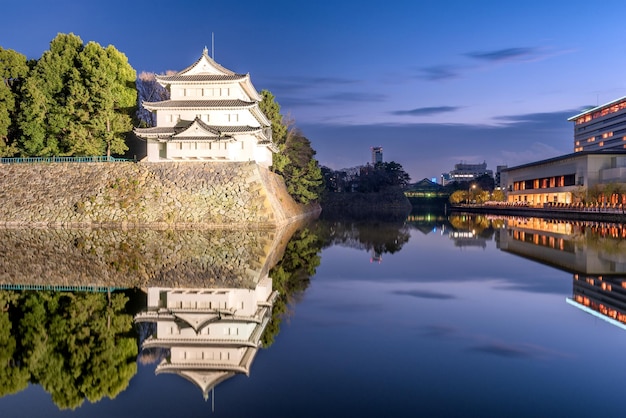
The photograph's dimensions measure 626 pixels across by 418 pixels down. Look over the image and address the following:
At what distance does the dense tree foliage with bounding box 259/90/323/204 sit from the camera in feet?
171

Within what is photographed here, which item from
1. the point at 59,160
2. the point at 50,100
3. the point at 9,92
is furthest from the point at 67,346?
the point at 9,92

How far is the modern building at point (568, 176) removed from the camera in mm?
57156

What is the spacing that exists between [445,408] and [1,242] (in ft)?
82.6

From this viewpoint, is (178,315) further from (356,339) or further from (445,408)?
(445,408)

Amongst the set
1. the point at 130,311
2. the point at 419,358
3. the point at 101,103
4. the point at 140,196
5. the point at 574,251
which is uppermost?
the point at 101,103

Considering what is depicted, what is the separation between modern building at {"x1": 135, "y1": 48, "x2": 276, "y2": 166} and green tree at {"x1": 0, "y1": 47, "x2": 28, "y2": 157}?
12.4 m

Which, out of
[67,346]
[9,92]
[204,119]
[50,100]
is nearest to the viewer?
[67,346]

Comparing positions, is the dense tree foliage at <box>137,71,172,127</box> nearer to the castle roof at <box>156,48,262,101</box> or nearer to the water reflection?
the castle roof at <box>156,48,262,101</box>

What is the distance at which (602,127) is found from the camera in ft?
359

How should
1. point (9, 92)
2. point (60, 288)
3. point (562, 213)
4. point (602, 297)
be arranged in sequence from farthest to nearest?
1. point (562, 213)
2. point (9, 92)
3. point (60, 288)
4. point (602, 297)

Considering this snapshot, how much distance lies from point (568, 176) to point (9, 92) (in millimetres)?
63004

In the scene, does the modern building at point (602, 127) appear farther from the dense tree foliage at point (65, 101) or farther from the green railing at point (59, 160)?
the green railing at point (59, 160)

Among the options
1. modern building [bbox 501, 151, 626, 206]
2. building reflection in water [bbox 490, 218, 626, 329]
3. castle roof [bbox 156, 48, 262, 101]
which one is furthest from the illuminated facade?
modern building [bbox 501, 151, 626, 206]

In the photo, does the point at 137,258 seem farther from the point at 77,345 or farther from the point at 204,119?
the point at 204,119
